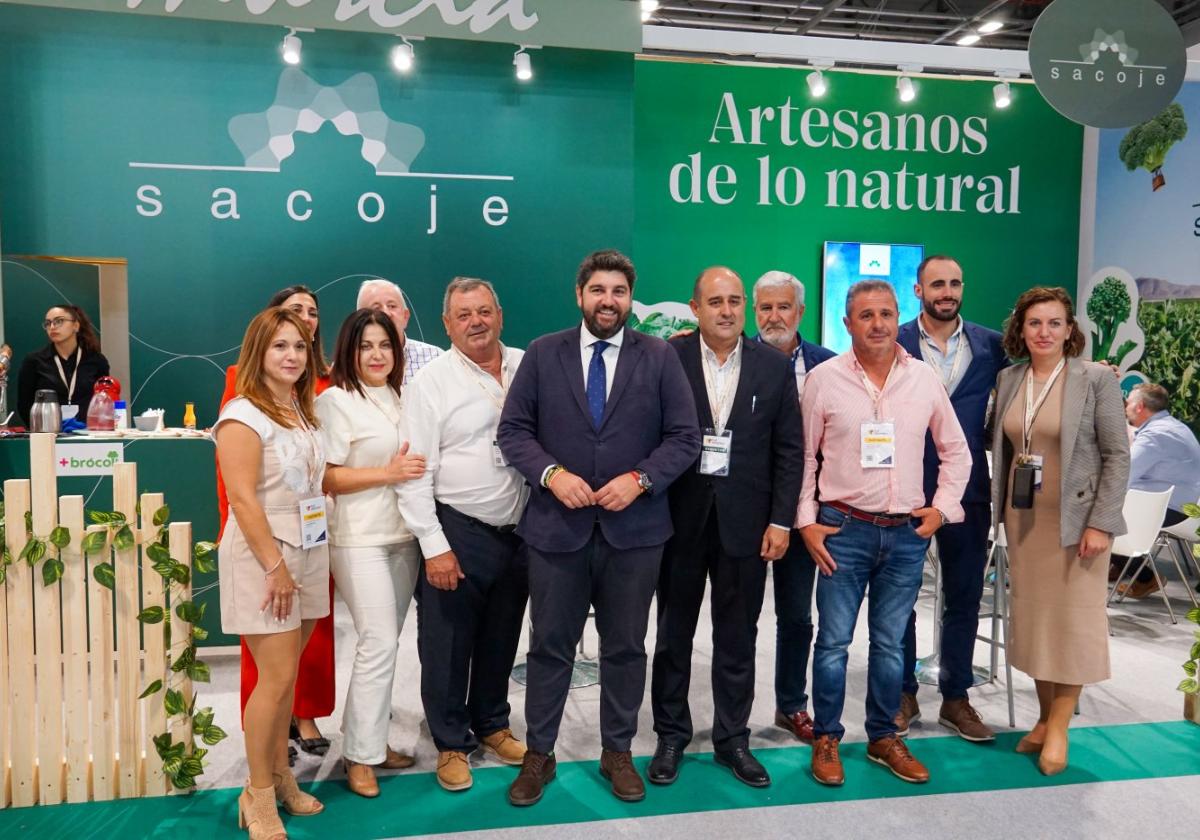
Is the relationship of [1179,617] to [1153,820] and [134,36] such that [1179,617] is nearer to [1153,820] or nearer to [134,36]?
→ [1153,820]

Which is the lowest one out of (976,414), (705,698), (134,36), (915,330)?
(705,698)

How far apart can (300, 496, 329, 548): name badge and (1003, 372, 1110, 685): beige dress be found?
2451mm

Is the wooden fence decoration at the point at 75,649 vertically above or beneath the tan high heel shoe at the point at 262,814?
above

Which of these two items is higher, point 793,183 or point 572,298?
point 793,183

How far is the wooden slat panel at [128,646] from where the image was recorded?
2838 mm

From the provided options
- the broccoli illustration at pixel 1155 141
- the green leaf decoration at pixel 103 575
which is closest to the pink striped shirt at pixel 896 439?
the green leaf decoration at pixel 103 575

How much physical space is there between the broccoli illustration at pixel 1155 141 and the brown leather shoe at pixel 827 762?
6.44m

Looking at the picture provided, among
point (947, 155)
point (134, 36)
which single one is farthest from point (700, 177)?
point (134, 36)

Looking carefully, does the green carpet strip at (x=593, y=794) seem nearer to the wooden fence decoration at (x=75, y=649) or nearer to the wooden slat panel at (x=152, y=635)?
the wooden fence decoration at (x=75, y=649)

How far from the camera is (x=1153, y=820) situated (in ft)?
9.52

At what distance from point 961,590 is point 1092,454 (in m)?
0.73

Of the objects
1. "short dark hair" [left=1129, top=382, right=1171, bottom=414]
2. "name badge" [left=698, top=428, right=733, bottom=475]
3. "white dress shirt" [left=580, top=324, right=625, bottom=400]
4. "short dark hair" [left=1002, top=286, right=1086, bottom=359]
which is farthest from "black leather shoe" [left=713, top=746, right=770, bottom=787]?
"short dark hair" [left=1129, top=382, right=1171, bottom=414]

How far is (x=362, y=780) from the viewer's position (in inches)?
119

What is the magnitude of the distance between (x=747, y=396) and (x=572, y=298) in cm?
298
